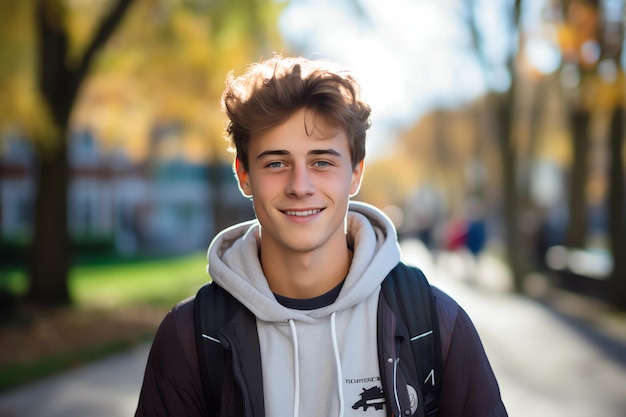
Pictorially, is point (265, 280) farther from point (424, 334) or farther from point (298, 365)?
point (424, 334)

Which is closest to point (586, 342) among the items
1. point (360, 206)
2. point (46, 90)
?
point (360, 206)

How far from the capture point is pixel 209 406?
8.11ft

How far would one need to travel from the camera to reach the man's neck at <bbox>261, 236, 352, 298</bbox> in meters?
2.64

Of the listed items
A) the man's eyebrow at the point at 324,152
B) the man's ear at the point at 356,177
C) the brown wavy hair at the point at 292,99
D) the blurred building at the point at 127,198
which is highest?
the brown wavy hair at the point at 292,99

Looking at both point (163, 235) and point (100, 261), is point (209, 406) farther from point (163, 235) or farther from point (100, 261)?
point (163, 235)

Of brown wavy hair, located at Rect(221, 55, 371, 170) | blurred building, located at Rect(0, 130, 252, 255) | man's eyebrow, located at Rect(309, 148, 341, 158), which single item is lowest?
blurred building, located at Rect(0, 130, 252, 255)

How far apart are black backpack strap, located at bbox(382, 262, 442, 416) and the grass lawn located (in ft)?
20.3

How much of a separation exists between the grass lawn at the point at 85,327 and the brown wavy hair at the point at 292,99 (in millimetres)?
5992

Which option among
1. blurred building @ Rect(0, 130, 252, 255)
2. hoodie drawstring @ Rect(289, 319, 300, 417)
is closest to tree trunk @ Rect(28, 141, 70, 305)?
hoodie drawstring @ Rect(289, 319, 300, 417)

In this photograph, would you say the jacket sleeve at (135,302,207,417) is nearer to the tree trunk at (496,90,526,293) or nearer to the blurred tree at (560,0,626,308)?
the blurred tree at (560,0,626,308)

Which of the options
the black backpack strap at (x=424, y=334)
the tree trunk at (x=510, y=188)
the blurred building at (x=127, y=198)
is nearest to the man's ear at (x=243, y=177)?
the black backpack strap at (x=424, y=334)

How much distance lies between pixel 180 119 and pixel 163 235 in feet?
62.1

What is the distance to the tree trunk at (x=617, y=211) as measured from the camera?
13.1 meters

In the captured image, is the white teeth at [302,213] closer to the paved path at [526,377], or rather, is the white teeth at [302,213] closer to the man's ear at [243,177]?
the man's ear at [243,177]
